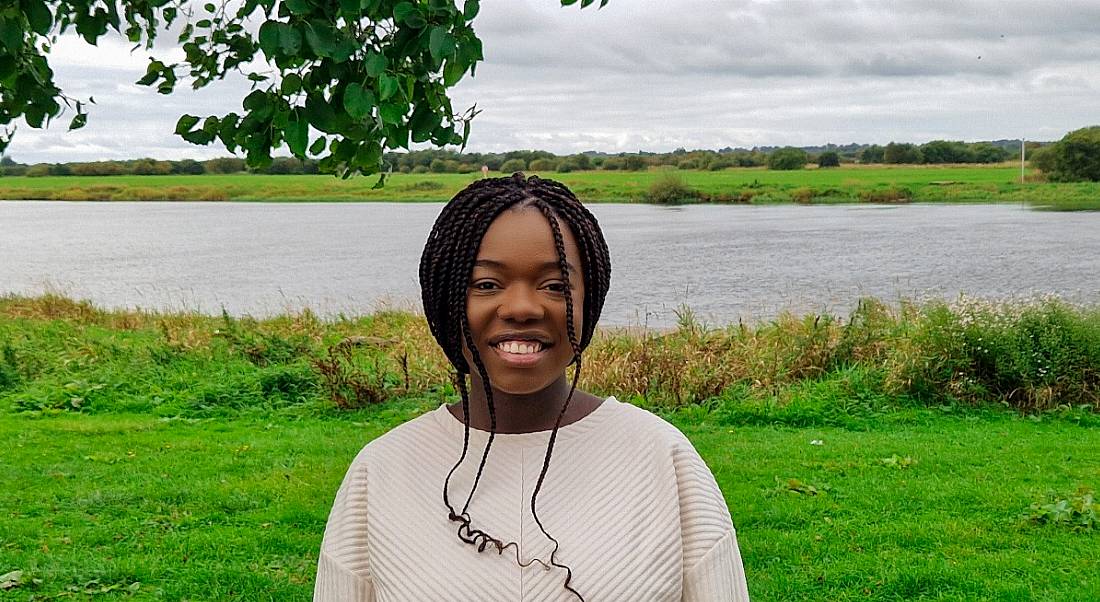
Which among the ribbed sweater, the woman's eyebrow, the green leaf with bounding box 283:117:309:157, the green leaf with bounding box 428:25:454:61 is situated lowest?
the ribbed sweater

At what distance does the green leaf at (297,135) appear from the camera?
8.92 ft

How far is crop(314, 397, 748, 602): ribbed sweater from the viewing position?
1.63 m

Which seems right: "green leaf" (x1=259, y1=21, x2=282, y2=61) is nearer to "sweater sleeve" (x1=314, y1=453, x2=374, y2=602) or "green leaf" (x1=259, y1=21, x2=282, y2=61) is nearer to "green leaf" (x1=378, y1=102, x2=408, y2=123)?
"green leaf" (x1=378, y1=102, x2=408, y2=123)

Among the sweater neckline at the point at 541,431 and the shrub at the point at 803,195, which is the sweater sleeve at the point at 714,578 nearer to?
the sweater neckline at the point at 541,431

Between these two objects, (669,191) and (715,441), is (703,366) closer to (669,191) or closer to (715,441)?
(715,441)

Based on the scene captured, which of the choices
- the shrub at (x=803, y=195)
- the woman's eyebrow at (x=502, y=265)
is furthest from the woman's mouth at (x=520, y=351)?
the shrub at (x=803, y=195)

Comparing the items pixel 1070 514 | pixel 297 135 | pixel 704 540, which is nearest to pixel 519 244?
pixel 704 540

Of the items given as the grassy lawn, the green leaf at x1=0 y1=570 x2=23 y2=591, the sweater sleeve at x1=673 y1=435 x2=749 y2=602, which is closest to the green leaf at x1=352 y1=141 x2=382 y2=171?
the sweater sleeve at x1=673 y1=435 x2=749 y2=602

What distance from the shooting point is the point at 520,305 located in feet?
5.35

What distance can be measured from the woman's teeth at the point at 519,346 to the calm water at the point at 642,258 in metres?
3.58

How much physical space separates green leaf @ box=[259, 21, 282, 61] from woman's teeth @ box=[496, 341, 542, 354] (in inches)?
46.7

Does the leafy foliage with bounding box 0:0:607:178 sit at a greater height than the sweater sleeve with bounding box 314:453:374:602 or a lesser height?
greater

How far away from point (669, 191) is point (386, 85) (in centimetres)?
4652

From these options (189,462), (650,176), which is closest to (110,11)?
(189,462)
